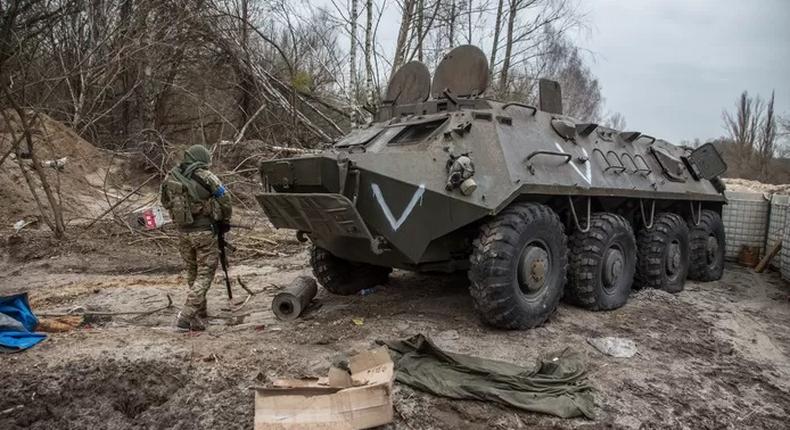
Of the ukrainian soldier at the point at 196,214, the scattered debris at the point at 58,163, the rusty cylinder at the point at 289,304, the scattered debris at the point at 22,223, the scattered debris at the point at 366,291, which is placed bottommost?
the scattered debris at the point at 366,291

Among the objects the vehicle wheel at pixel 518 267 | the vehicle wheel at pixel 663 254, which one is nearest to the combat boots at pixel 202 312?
the vehicle wheel at pixel 518 267

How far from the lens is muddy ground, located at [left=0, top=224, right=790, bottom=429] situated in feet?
11.0

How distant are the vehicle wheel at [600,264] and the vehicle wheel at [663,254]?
33.6 inches

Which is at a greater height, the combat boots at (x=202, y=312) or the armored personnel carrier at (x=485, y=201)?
the armored personnel carrier at (x=485, y=201)

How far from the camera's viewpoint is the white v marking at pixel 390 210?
14.3ft

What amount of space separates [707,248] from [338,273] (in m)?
5.20

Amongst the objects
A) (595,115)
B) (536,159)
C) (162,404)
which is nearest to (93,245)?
(162,404)

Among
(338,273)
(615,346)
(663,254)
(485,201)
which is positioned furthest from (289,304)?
(663,254)

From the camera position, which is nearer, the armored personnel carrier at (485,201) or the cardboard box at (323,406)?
the cardboard box at (323,406)

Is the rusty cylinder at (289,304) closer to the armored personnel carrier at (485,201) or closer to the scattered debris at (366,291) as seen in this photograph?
the armored personnel carrier at (485,201)

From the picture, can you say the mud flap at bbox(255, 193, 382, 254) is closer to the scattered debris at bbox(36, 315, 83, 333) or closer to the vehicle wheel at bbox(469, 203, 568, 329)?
the vehicle wheel at bbox(469, 203, 568, 329)

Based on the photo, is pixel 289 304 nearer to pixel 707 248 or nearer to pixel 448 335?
pixel 448 335

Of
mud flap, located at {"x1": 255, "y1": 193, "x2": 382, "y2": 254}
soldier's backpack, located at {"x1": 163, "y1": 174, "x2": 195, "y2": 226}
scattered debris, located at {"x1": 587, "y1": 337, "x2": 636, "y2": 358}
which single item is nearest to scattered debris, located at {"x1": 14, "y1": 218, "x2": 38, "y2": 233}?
soldier's backpack, located at {"x1": 163, "y1": 174, "x2": 195, "y2": 226}

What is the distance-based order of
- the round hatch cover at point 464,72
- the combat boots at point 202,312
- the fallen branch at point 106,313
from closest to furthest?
the combat boots at point 202,312 → the fallen branch at point 106,313 → the round hatch cover at point 464,72
